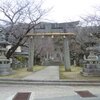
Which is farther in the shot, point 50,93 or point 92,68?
point 92,68

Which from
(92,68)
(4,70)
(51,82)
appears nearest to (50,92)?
(51,82)

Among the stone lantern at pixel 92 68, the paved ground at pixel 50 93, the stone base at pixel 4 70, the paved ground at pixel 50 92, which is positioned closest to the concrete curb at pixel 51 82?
the paved ground at pixel 50 92

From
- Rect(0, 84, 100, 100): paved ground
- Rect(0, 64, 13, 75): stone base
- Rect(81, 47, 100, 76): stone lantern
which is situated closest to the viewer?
Rect(0, 84, 100, 100): paved ground

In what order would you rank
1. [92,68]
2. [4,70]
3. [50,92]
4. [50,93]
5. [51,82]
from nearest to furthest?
[50,93] → [50,92] → [51,82] → [92,68] → [4,70]

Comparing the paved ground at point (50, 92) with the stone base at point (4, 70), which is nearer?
the paved ground at point (50, 92)

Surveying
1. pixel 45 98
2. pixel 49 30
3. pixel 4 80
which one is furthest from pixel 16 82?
pixel 49 30

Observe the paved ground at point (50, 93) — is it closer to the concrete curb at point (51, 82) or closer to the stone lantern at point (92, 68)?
the concrete curb at point (51, 82)

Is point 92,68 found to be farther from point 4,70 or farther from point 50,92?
point 50,92

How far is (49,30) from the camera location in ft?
93.8

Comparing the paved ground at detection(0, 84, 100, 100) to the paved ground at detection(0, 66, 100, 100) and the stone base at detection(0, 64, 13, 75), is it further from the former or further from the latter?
the stone base at detection(0, 64, 13, 75)

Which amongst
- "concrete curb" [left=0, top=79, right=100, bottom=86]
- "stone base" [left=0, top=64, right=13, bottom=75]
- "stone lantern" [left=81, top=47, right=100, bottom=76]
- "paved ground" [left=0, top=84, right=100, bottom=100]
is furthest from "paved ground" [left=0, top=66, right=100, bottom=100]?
"stone base" [left=0, top=64, right=13, bottom=75]

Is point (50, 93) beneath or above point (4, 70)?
beneath

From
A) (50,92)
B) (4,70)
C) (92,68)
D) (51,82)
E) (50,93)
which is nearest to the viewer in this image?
(50,93)

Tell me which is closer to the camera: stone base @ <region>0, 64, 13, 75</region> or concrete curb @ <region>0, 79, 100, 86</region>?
concrete curb @ <region>0, 79, 100, 86</region>
